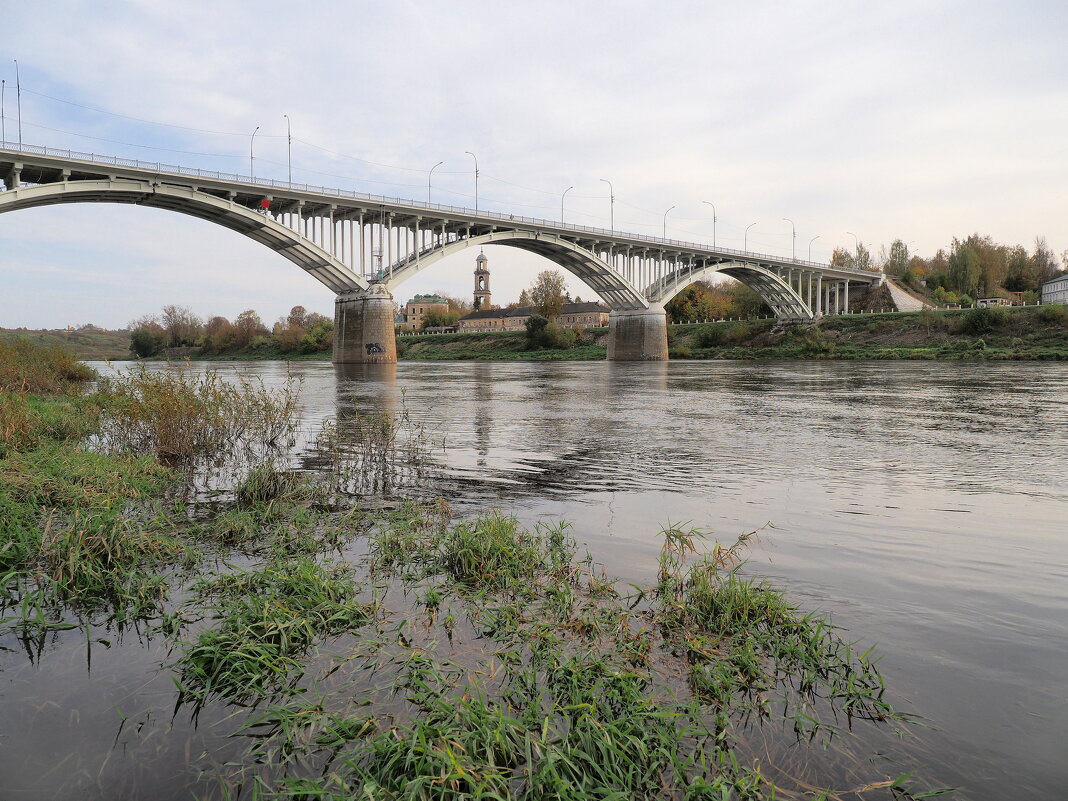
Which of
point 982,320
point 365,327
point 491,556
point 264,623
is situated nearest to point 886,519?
point 491,556

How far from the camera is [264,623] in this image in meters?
3.62

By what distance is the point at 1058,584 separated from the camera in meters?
4.65

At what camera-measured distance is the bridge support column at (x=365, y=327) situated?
56188 millimetres

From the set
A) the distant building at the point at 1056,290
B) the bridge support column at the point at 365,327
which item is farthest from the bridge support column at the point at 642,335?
the distant building at the point at 1056,290

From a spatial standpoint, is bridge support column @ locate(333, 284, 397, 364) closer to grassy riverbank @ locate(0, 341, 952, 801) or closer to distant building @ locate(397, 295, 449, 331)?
grassy riverbank @ locate(0, 341, 952, 801)

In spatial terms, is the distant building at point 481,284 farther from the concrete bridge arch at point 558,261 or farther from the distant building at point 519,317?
the concrete bridge arch at point 558,261

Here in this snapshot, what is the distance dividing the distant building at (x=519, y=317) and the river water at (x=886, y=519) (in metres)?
115

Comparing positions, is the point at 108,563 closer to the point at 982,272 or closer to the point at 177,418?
the point at 177,418

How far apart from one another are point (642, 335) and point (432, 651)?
68579 millimetres

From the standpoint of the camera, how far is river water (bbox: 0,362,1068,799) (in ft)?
9.86

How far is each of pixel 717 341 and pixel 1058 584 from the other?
7758 centimetres

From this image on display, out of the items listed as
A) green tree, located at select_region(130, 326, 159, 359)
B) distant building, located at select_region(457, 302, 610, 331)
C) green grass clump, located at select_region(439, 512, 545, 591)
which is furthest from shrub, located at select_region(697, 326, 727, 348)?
green grass clump, located at select_region(439, 512, 545, 591)

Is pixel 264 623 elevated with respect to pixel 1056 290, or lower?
lower

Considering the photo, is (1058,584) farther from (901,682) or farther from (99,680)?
(99,680)
